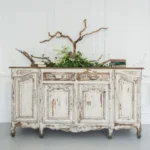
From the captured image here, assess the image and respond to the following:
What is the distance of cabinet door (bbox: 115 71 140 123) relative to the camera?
3607 mm

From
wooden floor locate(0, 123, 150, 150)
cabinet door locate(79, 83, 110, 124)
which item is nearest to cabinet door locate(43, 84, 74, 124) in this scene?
cabinet door locate(79, 83, 110, 124)

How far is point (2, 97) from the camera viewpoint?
14.6 ft

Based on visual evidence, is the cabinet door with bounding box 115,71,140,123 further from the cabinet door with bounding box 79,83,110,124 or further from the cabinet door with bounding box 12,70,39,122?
the cabinet door with bounding box 12,70,39,122

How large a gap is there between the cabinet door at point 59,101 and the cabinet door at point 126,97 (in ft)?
2.27

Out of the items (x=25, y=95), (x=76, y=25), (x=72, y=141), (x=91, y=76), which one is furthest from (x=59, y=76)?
(x=76, y=25)

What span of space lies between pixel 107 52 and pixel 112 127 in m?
1.43

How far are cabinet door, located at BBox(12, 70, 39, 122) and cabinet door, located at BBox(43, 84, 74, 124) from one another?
0.17m

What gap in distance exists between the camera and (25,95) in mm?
3643

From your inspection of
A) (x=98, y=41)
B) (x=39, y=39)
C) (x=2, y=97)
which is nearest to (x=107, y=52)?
(x=98, y=41)

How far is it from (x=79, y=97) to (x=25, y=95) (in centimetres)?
82

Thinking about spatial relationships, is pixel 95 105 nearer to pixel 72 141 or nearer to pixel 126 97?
pixel 126 97

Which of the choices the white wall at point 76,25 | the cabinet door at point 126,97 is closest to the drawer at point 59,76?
the cabinet door at point 126,97

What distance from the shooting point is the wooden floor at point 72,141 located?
10.7ft

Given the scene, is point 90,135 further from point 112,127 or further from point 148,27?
point 148,27
